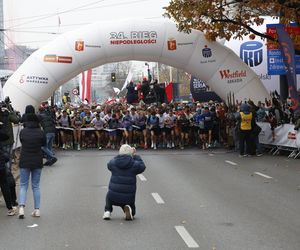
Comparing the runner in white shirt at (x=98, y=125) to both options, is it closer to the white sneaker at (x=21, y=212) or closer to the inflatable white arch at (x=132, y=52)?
the inflatable white arch at (x=132, y=52)

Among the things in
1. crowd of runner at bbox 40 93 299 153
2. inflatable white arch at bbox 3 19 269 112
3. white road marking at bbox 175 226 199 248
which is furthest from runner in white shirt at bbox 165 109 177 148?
white road marking at bbox 175 226 199 248

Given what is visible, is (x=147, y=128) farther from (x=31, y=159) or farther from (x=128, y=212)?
(x=128, y=212)

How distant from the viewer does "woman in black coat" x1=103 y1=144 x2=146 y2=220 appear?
33.5ft

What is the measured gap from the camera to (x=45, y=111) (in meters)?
22.0

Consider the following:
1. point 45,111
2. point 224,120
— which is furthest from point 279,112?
point 45,111

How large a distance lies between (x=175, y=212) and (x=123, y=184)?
1.27m

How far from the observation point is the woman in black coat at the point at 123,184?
1020cm

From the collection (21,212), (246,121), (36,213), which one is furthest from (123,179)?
(246,121)

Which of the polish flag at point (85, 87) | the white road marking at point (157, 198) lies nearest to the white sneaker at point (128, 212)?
the white road marking at point (157, 198)

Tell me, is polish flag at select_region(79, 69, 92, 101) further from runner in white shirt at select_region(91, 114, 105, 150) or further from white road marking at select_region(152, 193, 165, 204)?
white road marking at select_region(152, 193, 165, 204)

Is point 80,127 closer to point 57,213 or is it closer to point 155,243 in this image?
point 57,213

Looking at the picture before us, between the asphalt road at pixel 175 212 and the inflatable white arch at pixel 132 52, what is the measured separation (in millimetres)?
8064

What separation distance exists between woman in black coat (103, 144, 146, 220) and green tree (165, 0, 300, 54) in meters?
13.3

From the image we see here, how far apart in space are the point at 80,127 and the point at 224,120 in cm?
596
